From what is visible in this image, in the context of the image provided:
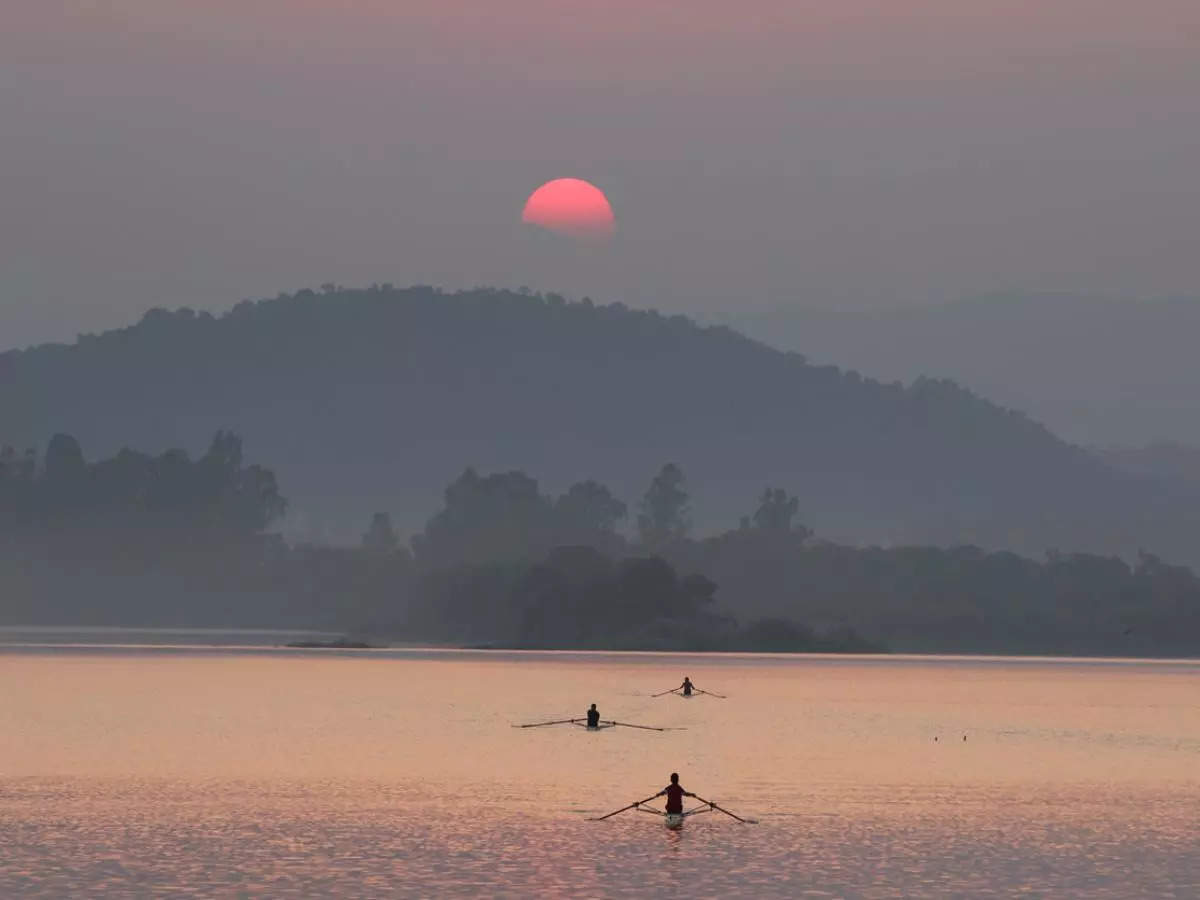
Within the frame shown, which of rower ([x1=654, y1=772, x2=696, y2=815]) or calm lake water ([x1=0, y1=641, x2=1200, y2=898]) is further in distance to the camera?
rower ([x1=654, y1=772, x2=696, y2=815])

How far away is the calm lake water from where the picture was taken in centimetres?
7150

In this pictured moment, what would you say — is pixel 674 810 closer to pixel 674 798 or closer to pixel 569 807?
pixel 674 798

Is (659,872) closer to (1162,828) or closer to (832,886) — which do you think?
→ (832,886)

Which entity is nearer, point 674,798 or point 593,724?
point 674,798

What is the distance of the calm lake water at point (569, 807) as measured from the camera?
71.5 m

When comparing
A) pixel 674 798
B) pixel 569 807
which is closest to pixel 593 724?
pixel 569 807

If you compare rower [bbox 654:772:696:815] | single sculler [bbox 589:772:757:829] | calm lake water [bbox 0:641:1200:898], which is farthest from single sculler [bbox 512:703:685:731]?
rower [bbox 654:772:696:815]

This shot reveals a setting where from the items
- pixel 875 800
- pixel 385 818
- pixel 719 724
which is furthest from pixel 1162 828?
pixel 719 724

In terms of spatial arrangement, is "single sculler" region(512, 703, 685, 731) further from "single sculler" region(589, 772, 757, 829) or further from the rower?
the rower

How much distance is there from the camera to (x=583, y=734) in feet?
487

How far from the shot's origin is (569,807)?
310ft

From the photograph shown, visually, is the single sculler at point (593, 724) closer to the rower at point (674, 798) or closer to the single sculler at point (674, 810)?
the single sculler at point (674, 810)

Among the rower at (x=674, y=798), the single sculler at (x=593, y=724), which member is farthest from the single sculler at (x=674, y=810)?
the single sculler at (x=593, y=724)

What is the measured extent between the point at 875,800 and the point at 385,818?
26997 mm
